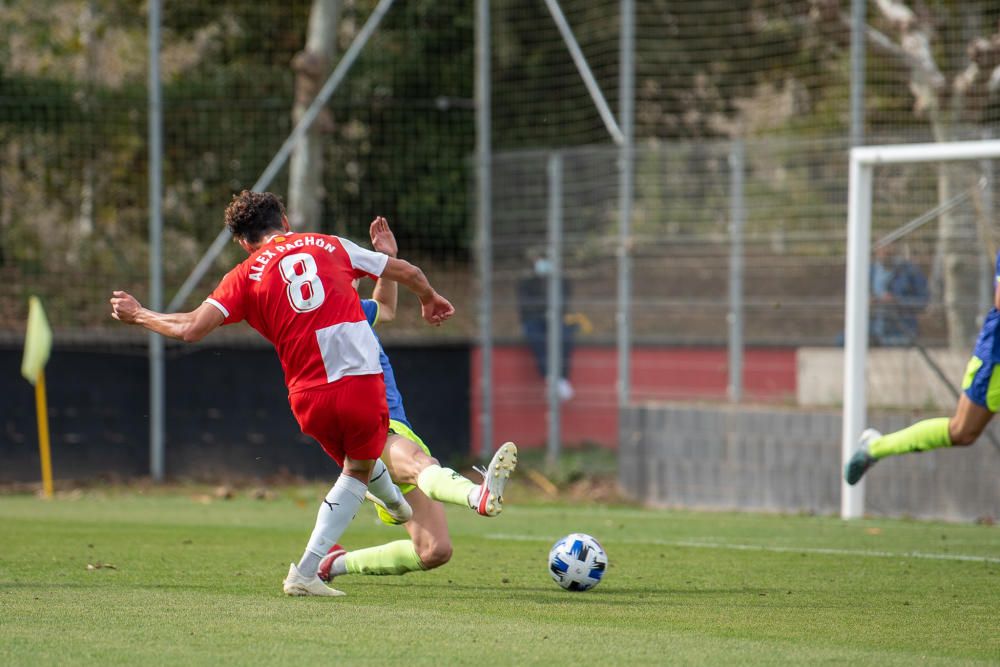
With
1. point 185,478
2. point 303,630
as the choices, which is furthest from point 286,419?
point 303,630

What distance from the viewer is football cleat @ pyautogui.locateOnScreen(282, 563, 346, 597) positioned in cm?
708

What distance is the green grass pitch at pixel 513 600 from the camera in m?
5.61

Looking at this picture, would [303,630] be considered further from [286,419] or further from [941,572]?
[286,419]

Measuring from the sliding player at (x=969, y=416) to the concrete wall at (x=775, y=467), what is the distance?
425cm

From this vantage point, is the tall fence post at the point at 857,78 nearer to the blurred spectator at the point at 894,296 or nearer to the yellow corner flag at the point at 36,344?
the blurred spectator at the point at 894,296

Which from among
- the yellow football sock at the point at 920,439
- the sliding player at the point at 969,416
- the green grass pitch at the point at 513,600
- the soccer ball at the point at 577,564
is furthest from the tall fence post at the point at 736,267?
the soccer ball at the point at 577,564

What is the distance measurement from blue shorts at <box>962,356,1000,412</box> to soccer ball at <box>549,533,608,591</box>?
2.69 meters

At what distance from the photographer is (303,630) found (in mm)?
5992

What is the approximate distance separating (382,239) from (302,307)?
3.20 ft

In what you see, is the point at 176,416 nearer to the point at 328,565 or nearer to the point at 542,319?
the point at 542,319

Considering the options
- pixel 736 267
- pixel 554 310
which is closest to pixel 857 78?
pixel 736 267

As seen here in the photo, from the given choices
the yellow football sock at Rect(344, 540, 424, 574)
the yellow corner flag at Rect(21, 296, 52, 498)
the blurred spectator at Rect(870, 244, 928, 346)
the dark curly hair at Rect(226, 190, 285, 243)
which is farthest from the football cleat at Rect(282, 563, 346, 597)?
the yellow corner flag at Rect(21, 296, 52, 498)

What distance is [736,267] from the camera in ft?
50.1

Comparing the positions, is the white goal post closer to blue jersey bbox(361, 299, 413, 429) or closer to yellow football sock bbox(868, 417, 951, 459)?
yellow football sock bbox(868, 417, 951, 459)
